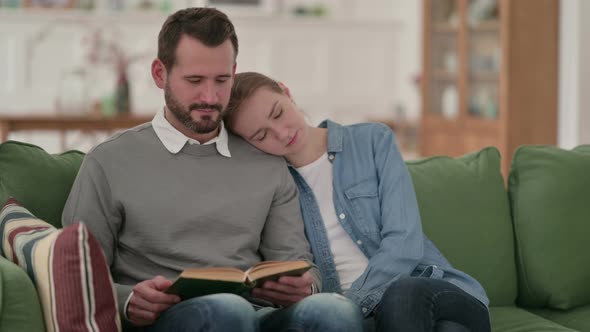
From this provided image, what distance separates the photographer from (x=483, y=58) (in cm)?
560

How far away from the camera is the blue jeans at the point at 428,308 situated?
1.73 meters

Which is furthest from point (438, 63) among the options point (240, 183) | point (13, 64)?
point (240, 183)

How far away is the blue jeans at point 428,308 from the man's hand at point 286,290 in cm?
17

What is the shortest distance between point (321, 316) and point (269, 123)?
1.86ft

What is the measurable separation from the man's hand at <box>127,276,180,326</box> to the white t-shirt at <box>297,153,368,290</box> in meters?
0.51

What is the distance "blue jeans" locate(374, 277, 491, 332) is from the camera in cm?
173

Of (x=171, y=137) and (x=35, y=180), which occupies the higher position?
(x=171, y=137)

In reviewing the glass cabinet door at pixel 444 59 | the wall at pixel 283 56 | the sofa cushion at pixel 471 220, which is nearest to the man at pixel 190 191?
the sofa cushion at pixel 471 220

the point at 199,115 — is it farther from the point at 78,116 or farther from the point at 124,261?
the point at 78,116

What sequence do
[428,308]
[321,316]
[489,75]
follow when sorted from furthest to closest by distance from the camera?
[489,75]
[428,308]
[321,316]

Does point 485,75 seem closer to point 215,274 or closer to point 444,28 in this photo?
point 444,28

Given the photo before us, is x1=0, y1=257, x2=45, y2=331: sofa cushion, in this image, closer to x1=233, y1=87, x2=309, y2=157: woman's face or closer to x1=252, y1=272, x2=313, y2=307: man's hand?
x1=252, y1=272, x2=313, y2=307: man's hand

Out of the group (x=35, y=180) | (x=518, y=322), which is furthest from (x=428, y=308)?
(x=35, y=180)

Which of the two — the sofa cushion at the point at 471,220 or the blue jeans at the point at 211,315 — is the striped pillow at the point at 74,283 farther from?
the sofa cushion at the point at 471,220
